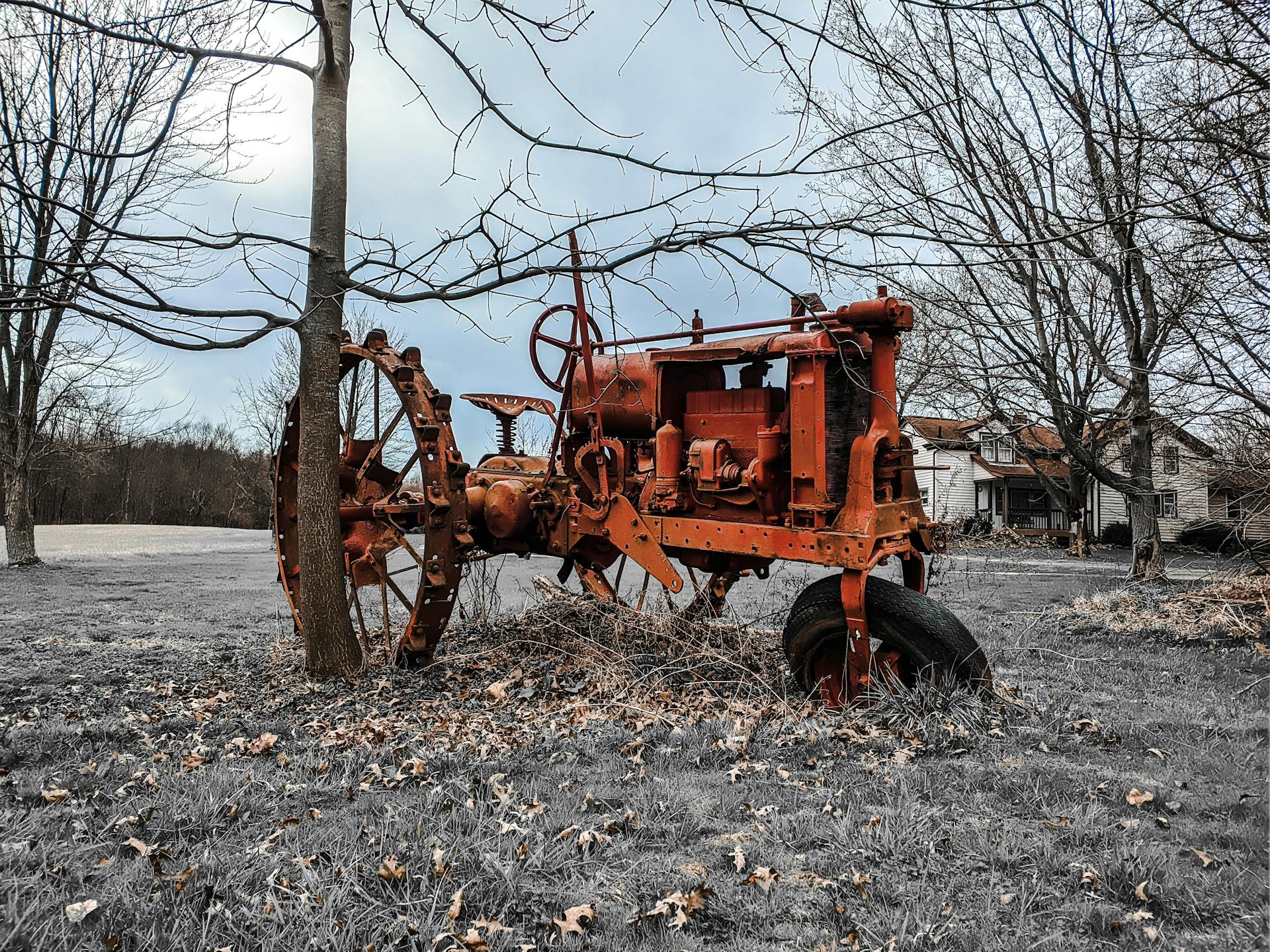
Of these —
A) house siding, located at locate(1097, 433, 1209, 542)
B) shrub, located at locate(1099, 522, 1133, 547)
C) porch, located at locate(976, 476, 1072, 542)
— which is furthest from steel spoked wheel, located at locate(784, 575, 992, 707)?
shrub, located at locate(1099, 522, 1133, 547)

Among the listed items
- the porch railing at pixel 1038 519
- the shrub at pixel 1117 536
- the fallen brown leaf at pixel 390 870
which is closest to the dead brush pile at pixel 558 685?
the fallen brown leaf at pixel 390 870

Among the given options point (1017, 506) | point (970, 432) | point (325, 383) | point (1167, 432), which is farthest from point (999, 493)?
point (325, 383)

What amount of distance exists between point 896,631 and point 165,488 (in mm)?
51566

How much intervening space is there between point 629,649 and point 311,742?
2.55 metres

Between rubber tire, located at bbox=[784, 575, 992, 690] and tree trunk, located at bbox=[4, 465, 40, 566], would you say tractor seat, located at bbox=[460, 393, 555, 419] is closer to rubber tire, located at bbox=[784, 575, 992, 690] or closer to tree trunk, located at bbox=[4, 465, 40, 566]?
rubber tire, located at bbox=[784, 575, 992, 690]

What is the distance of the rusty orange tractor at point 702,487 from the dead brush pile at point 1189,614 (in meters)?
3.47

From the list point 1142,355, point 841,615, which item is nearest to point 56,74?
point 841,615

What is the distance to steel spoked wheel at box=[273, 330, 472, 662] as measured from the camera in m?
5.63

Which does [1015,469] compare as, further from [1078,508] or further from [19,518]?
[19,518]

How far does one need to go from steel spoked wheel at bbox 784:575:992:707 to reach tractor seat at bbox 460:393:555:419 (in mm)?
3263

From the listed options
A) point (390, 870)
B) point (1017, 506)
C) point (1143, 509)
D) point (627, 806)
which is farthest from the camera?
point (1017, 506)

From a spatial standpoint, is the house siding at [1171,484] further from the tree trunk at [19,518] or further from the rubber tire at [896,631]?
the tree trunk at [19,518]

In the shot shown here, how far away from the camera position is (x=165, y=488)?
47.2 metres

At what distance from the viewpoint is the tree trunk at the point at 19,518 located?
49.2ft
